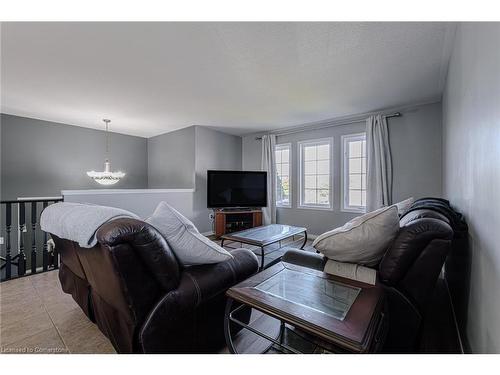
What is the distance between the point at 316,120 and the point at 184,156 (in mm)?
2818

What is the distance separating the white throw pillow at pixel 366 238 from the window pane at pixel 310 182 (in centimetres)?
315

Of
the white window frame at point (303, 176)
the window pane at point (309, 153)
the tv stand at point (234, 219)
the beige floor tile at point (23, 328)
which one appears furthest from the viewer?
the window pane at point (309, 153)

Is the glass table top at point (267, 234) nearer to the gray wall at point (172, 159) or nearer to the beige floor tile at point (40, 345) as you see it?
the beige floor tile at point (40, 345)

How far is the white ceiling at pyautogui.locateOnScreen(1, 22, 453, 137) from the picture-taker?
1.75m

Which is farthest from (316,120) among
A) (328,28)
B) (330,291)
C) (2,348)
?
(2,348)

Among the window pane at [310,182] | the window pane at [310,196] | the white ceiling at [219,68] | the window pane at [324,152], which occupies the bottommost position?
the window pane at [310,196]

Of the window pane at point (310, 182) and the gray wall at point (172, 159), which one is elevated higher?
the gray wall at point (172, 159)

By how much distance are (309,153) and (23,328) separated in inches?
174

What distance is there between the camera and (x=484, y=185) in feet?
3.42

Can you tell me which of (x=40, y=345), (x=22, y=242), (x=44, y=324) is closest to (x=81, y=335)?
(x=40, y=345)

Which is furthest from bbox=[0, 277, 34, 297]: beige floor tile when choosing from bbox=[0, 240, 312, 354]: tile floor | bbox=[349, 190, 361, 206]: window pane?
bbox=[349, 190, 361, 206]: window pane

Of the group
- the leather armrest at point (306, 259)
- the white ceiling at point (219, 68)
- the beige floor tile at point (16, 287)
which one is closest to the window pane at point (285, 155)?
the white ceiling at point (219, 68)

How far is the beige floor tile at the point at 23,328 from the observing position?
1491 mm

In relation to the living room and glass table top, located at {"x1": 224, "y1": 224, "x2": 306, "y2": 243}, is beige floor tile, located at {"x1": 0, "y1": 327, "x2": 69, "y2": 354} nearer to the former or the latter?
the living room
